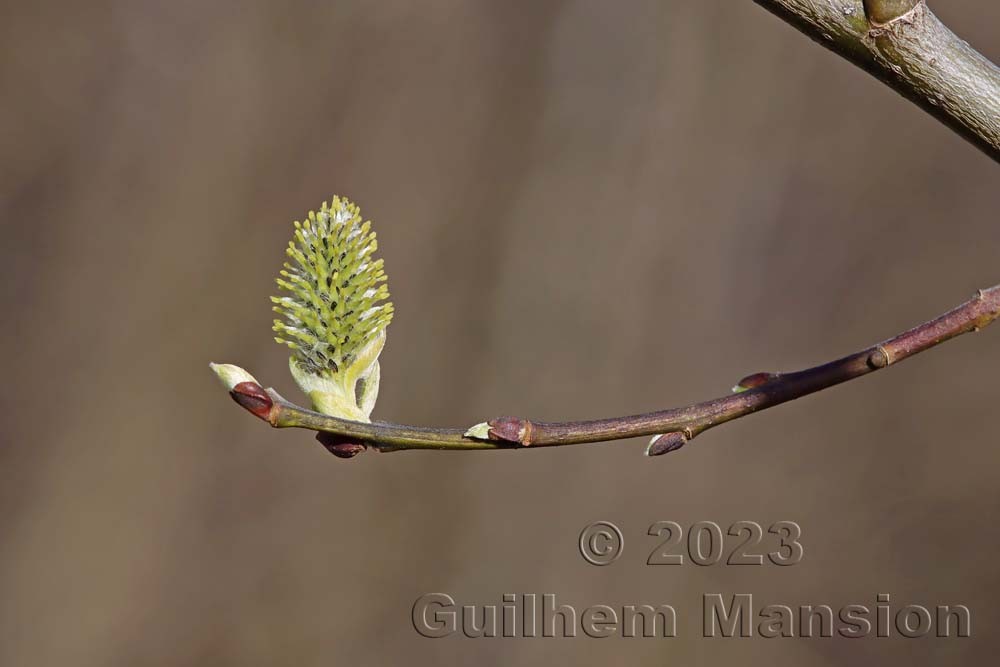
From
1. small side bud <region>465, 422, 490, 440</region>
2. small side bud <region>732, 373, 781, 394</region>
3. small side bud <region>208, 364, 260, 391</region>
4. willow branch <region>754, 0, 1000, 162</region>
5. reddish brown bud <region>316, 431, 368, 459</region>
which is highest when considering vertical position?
willow branch <region>754, 0, 1000, 162</region>

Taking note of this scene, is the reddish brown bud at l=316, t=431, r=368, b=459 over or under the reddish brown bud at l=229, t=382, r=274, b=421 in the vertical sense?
under

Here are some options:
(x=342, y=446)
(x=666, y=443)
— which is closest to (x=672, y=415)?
(x=666, y=443)

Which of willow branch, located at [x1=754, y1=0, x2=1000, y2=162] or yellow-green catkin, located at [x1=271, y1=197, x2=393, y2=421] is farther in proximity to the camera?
yellow-green catkin, located at [x1=271, y1=197, x2=393, y2=421]

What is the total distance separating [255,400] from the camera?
0.50 metres

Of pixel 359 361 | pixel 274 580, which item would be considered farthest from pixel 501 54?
pixel 359 361

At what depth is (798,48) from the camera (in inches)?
67.9

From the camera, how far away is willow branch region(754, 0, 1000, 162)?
17.3 inches

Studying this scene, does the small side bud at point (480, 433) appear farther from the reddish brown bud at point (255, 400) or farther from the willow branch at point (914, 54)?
the willow branch at point (914, 54)

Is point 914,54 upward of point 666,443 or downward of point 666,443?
upward

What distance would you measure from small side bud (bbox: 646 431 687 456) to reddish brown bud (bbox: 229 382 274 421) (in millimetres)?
190

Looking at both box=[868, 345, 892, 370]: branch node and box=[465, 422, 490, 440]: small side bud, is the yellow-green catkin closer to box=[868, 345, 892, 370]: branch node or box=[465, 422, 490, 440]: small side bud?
box=[465, 422, 490, 440]: small side bud

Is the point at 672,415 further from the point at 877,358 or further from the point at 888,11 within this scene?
the point at 888,11

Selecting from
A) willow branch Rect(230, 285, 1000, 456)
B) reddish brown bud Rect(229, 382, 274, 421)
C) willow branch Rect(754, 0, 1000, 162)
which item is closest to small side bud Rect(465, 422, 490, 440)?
willow branch Rect(230, 285, 1000, 456)

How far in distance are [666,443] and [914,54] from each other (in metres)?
0.21
